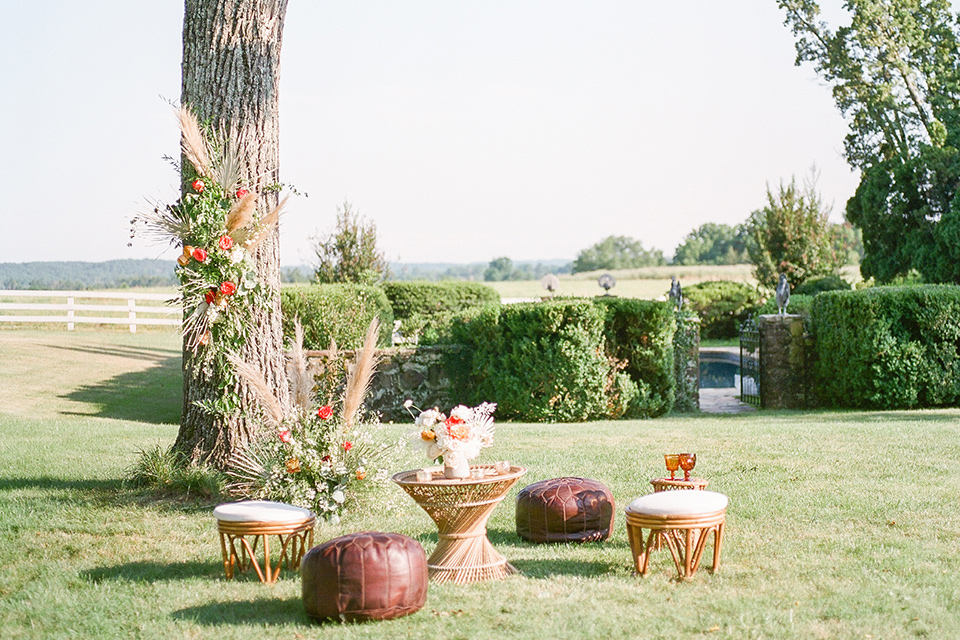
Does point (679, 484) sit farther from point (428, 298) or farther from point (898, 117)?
point (898, 117)

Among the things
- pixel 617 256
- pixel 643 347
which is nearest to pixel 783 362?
pixel 643 347

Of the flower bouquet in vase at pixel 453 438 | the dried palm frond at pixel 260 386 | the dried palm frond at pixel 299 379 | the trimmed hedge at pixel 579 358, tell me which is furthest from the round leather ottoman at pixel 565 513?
the trimmed hedge at pixel 579 358

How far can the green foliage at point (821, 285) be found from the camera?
22.5m

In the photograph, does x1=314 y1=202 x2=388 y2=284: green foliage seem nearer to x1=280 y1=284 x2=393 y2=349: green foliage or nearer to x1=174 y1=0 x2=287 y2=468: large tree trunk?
x1=280 y1=284 x2=393 y2=349: green foliage

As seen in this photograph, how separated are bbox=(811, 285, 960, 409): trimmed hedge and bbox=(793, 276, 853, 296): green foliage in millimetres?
9814

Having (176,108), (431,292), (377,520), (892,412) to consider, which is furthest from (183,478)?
(431,292)

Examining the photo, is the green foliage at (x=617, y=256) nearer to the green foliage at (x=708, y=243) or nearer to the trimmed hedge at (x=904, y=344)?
the green foliage at (x=708, y=243)

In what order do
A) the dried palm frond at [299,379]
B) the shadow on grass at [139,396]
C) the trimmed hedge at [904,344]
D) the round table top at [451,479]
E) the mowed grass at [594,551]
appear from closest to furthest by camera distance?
→ 1. the mowed grass at [594,551]
2. the round table top at [451,479]
3. the dried palm frond at [299,379]
4. the trimmed hedge at [904,344]
5. the shadow on grass at [139,396]

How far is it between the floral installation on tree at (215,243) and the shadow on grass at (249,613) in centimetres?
258

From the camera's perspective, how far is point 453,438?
204 inches

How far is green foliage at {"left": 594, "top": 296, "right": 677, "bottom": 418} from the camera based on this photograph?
12.3 m

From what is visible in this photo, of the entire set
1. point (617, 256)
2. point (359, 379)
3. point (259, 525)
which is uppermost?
point (617, 256)

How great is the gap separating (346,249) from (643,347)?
1001 cm

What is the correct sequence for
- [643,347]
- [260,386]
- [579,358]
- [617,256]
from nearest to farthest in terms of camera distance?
1. [260,386]
2. [579,358]
3. [643,347]
4. [617,256]
